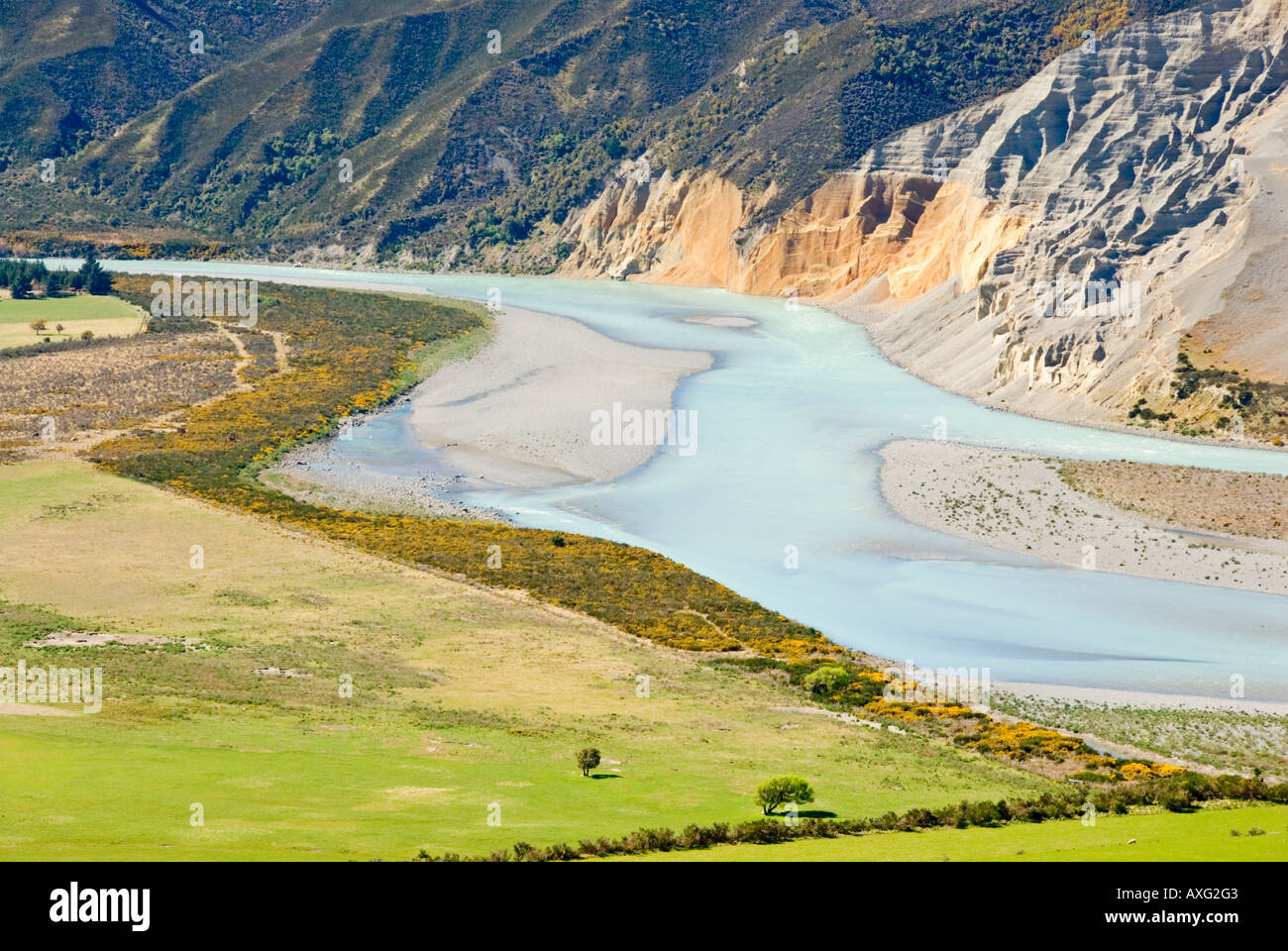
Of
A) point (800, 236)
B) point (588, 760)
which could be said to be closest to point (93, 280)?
point (800, 236)

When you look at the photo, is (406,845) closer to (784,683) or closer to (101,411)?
(784,683)

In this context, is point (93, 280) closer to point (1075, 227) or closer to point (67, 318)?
point (67, 318)

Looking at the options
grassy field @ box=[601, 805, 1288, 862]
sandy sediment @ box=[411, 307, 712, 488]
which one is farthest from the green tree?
grassy field @ box=[601, 805, 1288, 862]

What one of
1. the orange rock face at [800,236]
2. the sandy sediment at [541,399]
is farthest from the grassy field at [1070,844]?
the orange rock face at [800,236]

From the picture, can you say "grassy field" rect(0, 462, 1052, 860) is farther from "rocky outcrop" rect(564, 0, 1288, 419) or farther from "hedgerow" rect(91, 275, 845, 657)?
"rocky outcrop" rect(564, 0, 1288, 419)

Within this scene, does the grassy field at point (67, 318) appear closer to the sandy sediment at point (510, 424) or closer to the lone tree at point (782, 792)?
the sandy sediment at point (510, 424)

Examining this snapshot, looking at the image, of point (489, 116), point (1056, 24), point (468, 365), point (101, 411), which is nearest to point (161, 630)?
point (101, 411)
